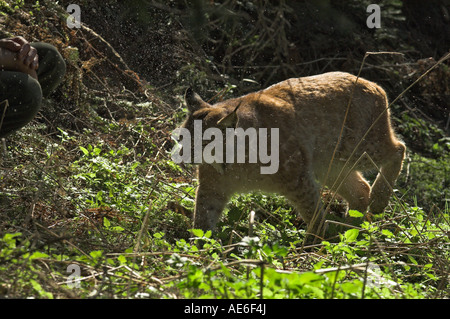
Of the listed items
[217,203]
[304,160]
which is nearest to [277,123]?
[304,160]

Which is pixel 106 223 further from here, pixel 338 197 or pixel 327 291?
pixel 338 197

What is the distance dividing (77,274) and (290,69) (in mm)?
6603

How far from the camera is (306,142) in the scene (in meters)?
5.66

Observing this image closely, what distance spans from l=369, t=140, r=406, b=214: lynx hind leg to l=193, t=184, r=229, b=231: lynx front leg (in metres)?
1.79

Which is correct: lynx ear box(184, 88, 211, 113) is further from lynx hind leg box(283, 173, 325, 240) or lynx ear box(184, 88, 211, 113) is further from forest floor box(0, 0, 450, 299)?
lynx hind leg box(283, 173, 325, 240)

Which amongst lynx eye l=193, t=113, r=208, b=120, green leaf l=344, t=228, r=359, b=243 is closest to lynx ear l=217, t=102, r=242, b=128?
lynx eye l=193, t=113, r=208, b=120

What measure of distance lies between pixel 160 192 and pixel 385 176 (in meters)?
2.44

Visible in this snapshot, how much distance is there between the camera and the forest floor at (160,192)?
310 centimetres

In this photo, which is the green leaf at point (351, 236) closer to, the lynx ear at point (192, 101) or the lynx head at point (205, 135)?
the lynx head at point (205, 135)

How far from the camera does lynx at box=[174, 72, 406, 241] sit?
17.4 ft

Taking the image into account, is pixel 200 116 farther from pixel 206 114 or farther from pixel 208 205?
Answer: pixel 208 205

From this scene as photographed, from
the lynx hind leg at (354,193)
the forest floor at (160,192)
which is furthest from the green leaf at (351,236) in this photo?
the lynx hind leg at (354,193)

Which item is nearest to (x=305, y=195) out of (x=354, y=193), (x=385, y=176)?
(x=354, y=193)
